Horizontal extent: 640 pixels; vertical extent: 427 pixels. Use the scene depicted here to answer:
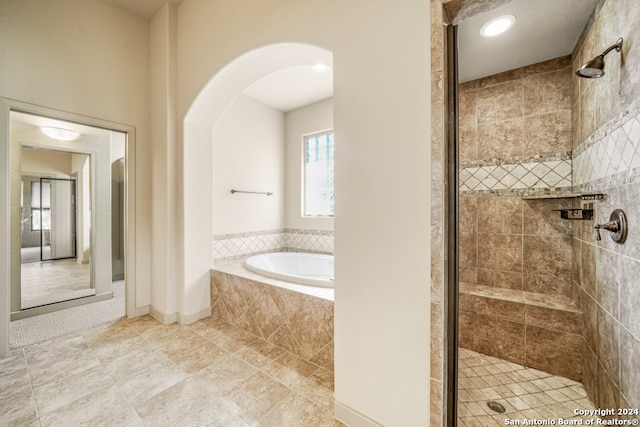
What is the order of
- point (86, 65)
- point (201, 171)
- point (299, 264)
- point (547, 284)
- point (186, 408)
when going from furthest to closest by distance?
point (299, 264)
point (201, 171)
point (86, 65)
point (547, 284)
point (186, 408)

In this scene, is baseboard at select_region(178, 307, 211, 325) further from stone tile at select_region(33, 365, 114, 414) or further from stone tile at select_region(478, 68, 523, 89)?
stone tile at select_region(478, 68, 523, 89)

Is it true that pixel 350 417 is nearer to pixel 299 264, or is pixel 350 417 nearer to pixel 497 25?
pixel 299 264

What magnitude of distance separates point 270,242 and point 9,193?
2.48 m

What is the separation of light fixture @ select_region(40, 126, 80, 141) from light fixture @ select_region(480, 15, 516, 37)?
388cm

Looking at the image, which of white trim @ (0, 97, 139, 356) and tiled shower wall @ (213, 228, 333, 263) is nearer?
white trim @ (0, 97, 139, 356)

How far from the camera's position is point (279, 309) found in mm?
2037

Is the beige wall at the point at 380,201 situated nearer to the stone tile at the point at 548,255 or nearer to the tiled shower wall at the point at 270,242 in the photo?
the stone tile at the point at 548,255

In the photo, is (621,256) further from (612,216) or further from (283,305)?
(283,305)

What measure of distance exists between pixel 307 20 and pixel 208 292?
8.31ft

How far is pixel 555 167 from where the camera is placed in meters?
2.02

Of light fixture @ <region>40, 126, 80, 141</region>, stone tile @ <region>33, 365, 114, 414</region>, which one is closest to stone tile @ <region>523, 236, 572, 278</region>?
stone tile @ <region>33, 365, 114, 414</region>

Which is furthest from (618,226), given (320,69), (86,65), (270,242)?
(86,65)

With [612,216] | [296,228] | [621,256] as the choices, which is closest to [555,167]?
[612,216]

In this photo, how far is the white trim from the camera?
6.15 ft
